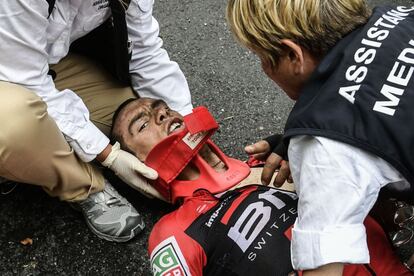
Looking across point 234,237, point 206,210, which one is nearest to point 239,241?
point 234,237

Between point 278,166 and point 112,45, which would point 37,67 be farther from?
point 278,166

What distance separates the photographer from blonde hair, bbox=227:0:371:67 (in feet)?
3.95

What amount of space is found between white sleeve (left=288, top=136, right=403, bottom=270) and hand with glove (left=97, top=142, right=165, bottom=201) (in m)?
0.67

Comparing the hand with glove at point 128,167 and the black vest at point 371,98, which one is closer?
the black vest at point 371,98

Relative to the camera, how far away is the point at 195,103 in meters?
2.18

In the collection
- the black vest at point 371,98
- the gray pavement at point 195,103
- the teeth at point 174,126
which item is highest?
the black vest at point 371,98

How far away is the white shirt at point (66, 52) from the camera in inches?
55.7

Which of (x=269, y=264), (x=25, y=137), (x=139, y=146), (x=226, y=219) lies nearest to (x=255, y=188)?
(x=226, y=219)

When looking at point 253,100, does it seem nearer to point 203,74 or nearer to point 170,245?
point 203,74

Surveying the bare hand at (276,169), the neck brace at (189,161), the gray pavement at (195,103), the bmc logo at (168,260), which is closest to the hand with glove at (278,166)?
the bare hand at (276,169)

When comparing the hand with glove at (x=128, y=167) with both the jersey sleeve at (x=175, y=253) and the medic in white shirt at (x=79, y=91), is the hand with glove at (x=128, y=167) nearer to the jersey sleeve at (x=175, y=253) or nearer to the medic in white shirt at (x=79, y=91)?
the medic in white shirt at (x=79, y=91)

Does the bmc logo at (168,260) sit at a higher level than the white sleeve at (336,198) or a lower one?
lower

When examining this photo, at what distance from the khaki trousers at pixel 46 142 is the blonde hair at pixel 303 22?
61 centimetres

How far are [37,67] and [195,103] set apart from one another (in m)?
0.78
